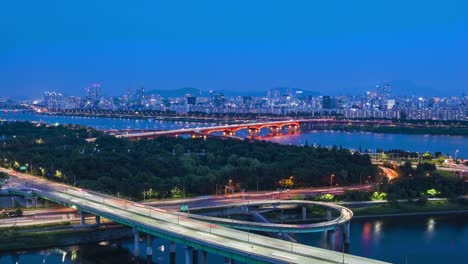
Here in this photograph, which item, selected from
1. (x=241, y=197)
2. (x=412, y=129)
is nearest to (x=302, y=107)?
(x=412, y=129)

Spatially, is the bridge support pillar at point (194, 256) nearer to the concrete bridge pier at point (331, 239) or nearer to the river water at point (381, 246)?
the river water at point (381, 246)

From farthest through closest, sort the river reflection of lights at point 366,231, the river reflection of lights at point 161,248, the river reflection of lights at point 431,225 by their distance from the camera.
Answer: the river reflection of lights at point 431,225 < the river reflection of lights at point 366,231 < the river reflection of lights at point 161,248

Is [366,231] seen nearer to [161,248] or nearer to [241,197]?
[241,197]

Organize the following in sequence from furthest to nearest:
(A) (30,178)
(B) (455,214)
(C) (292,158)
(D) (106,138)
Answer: (D) (106,138), (C) (292,158), (A) (30,178), (B) (455,214)

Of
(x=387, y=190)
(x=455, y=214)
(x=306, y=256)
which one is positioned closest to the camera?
(x=306, y=256)

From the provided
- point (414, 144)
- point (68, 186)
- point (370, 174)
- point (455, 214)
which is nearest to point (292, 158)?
point (370, 174)

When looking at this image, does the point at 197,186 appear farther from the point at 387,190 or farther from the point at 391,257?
the point at 391,257

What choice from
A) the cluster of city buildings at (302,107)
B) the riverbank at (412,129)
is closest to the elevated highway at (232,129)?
the riverbank at (412,129)
